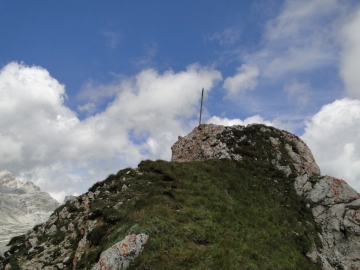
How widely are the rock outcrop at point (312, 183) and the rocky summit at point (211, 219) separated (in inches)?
4.7

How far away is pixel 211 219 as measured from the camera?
24344 millimetres

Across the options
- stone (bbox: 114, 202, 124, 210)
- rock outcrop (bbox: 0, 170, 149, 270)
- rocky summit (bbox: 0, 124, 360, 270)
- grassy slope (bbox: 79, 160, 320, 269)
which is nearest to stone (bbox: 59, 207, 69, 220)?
rock outcrop (bbox: 0, 170, 149, 270)

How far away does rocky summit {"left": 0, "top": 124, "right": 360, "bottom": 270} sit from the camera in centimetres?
1914

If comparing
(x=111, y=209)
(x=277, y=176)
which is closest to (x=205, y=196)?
(x=111, y=209)

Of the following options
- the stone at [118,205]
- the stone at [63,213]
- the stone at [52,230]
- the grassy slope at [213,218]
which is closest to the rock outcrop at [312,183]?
the grassy slope at [213,218]

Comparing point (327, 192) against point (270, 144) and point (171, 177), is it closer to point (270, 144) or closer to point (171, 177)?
point (270, 144)

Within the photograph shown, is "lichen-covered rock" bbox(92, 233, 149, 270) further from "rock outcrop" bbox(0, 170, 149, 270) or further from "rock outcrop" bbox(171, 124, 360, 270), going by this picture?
"rock outcrop" bbox(171, 124, 360, 270)

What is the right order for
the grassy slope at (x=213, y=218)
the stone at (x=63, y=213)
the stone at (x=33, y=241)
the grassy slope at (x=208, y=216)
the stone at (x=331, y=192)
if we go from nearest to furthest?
1. the grassy slope at (x=213, y=218)
2. the grassy slope at (x=208, y=216)
3. the stone at (x=33, y=241)
4. the stone at (x=63, y=213)
5. the stone at (x=331, y=192)

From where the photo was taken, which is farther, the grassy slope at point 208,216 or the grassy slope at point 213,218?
the grassy slope at point 208,216

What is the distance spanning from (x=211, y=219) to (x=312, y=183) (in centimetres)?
2079

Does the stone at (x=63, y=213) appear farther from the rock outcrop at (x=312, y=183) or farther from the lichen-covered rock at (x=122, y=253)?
the rock outcrop at (x=312, y=183)

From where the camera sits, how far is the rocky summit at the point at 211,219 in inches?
754

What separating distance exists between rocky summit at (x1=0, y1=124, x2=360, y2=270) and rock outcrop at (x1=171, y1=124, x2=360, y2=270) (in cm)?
12

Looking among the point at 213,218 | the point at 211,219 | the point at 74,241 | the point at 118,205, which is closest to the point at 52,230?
the point at 74,241
